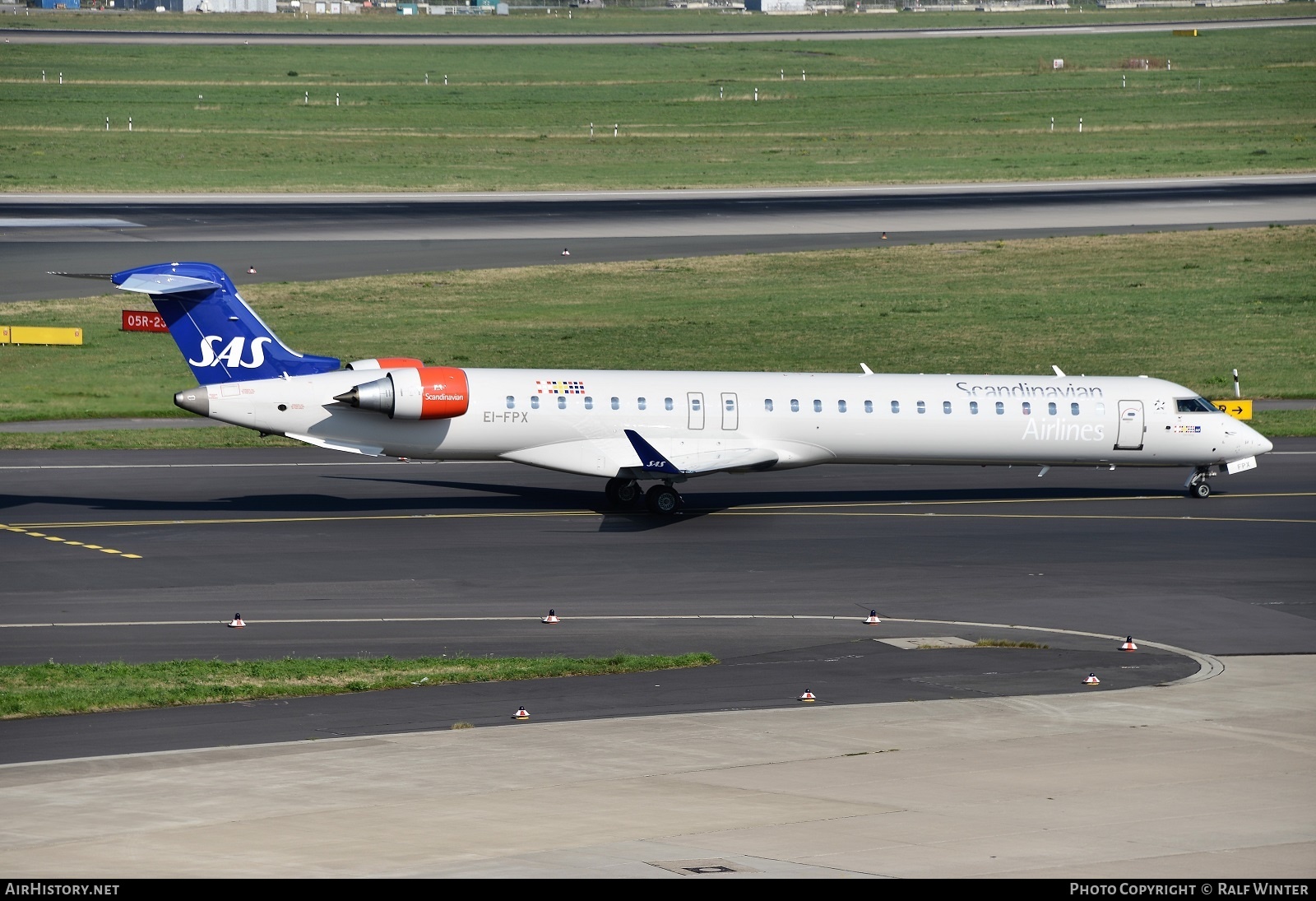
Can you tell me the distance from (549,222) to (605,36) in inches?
3346

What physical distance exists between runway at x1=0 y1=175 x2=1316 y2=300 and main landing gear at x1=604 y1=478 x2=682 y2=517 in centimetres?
2885

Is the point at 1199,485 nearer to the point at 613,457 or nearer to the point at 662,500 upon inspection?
the point at 662,500

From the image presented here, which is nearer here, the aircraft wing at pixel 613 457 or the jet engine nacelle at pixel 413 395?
the jet engine nacelle at pixel 413 395

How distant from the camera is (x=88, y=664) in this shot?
2403 cm

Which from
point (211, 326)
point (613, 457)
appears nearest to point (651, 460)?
point (613, 457)

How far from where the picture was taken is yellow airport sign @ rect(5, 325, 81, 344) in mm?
53562

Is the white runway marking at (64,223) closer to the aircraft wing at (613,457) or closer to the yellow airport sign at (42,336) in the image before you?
the yellow airport sign at (42,336)

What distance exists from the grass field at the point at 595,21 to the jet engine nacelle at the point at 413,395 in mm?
132052

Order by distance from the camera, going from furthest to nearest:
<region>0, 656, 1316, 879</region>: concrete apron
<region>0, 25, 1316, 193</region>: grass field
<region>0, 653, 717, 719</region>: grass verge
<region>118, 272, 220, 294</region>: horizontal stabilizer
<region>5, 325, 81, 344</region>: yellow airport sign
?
<region>0, 25, 1316, 193</region>: grass field
<region>5, 325, 81, 344</region>: yellow airport sign
<region>118, 272, 220, 294</region>: horizontal stabilizer
<region>0, 653, 717, 719</region>: grass verge
<region>0, 656, 1316, 879</region>: concrete apron

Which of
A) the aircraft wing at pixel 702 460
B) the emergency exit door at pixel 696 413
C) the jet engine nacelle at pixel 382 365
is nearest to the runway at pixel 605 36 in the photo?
the jet engine nacelle at pixel 382 365

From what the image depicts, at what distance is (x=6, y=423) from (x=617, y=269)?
27.2 meters

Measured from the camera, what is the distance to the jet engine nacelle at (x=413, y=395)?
34.4m

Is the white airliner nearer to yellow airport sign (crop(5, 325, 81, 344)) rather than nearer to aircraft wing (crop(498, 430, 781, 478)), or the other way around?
aircraft wing (crop(498, 430, 781, 478))

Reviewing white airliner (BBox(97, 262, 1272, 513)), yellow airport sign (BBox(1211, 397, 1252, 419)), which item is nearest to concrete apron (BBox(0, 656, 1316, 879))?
white airliner (BBox(97, 262, 1272, 513))
